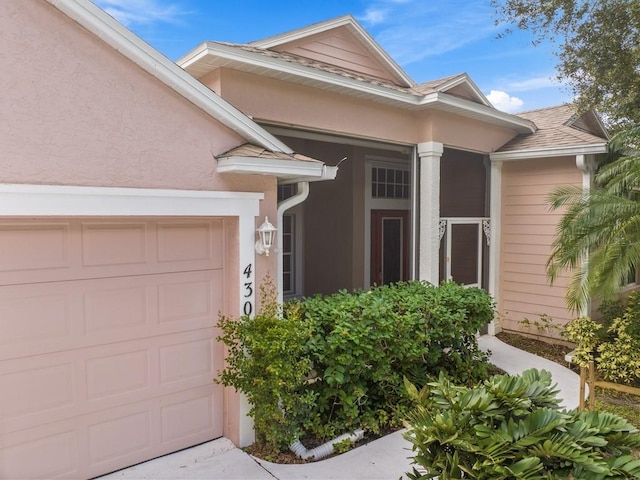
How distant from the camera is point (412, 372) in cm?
610

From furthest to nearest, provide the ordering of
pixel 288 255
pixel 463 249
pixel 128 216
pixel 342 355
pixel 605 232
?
pixel 288 255 → pixel 463 249 → pixel 605 232 → pixel 342 355 → pixel 128 216

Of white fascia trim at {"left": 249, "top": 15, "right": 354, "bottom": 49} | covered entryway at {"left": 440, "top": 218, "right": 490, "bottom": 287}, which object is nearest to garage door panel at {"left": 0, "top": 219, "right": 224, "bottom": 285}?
white fascia trim at {"left": 249, "top": 15, "right": 354, "bottom": 49}

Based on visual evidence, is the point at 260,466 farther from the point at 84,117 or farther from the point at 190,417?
the point at 84,117

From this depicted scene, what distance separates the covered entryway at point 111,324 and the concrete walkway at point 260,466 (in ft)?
0.56

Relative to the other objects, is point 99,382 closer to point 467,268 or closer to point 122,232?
point 122,232

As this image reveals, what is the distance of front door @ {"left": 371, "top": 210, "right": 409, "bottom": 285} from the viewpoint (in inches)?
424

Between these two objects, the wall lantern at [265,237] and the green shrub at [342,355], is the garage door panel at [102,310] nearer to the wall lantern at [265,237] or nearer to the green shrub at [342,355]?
the green shrub at [342,355]

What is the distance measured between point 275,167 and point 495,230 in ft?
21.8

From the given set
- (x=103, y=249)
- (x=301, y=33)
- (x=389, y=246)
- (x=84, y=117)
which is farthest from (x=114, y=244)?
(x=389, y=246)

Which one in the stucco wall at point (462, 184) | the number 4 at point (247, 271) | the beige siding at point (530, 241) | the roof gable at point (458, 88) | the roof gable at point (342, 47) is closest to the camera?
the number 4 at point (247, 271)

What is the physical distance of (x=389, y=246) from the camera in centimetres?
1103

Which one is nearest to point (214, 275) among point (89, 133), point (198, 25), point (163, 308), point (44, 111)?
point (163, 308)

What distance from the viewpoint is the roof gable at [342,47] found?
7441mm

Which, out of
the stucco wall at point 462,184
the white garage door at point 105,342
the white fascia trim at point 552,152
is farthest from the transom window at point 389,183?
the white garage door at point 105,342
